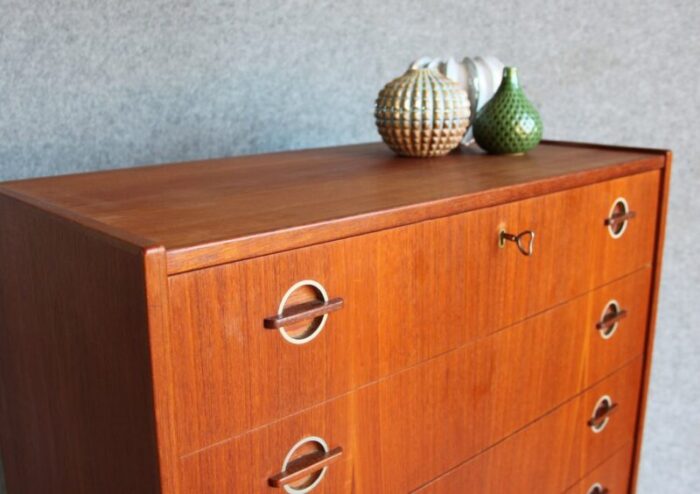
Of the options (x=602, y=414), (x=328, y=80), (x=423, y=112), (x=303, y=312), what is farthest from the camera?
(x=328, y=80)

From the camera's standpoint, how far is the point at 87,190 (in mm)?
830

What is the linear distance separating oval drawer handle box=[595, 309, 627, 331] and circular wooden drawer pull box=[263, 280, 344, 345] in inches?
21.1

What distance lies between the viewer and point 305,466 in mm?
714

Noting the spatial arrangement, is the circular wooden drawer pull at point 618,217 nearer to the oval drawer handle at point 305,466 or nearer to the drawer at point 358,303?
the drawer at point 358,303

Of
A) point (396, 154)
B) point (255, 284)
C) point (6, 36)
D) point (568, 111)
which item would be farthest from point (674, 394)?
point (6, 36)

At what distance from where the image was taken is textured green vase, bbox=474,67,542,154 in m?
1.08

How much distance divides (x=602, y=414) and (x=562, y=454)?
0.12m

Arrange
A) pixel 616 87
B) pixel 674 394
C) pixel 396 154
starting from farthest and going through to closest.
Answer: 1. pixel 674 394
2. pixel 616 87
3. pixel 396 154

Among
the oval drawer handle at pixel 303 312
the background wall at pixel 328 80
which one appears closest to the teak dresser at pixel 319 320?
the oval drawer handle at pixel 303 312

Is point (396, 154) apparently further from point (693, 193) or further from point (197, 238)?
point (693, 193)

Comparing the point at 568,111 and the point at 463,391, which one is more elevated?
the point at 568,111

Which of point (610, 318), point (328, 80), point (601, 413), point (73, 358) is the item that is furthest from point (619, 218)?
point (73, 358)

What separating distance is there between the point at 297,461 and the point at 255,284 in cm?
20

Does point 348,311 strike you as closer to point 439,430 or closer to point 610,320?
point 439,430
